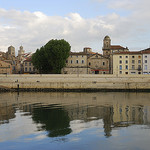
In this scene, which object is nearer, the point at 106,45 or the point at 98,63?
the point at 98,63

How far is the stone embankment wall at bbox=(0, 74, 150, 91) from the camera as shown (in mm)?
53594

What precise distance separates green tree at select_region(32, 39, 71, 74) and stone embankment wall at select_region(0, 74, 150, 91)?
12.5 meters

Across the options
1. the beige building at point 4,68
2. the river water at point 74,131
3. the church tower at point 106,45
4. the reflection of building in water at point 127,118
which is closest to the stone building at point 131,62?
the church tower at point 106,45

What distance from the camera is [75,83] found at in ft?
179

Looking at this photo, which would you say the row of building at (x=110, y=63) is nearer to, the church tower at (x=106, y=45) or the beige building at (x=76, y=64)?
the beige building at (x=76, y=64)

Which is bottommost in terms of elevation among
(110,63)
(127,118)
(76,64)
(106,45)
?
(127,118)

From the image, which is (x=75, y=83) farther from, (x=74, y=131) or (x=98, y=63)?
(x=74, y=131)

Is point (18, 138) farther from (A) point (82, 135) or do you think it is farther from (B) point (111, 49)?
(B) point (111, 49)

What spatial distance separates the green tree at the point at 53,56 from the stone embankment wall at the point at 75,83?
12.5m

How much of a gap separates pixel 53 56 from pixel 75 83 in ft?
52.9

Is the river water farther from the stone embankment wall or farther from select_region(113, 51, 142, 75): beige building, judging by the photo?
select_region(113, 51, 142, 75): beige building

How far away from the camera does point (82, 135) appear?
17203 millimetres

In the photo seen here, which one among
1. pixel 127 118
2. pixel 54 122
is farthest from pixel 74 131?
pixel 127 118

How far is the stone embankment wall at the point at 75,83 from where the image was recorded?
5359 centimetres
